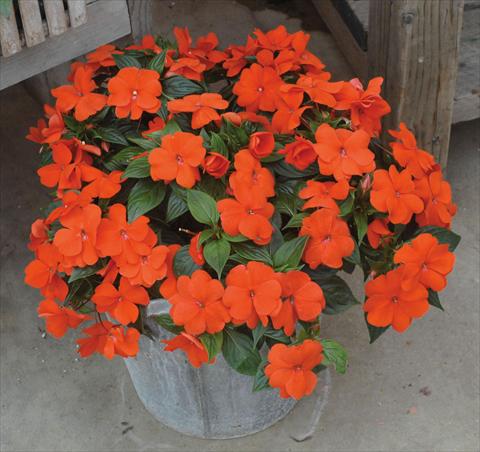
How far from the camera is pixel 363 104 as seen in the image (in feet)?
5.82

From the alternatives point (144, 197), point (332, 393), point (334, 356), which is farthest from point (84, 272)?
point (332, 393)

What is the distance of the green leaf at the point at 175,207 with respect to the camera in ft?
5.51

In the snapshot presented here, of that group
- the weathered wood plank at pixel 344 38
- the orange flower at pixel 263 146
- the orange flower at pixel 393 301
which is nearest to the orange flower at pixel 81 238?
the orange flower at pixel 263 146

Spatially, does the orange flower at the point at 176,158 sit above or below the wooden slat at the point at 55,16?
below

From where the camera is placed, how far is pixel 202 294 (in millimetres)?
1553

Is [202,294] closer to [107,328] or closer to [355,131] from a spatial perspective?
[107,328]

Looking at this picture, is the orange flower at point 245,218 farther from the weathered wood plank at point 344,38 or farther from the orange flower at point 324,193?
the weathered wood plank at point 344,38

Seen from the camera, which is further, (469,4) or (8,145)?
(8,145)

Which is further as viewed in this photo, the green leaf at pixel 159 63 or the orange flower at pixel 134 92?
the green leaf at pixel 159 63

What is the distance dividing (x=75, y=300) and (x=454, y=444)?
108cm

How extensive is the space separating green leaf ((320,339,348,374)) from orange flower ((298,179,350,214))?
0.88ft

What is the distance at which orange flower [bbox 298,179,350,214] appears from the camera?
1.64 m

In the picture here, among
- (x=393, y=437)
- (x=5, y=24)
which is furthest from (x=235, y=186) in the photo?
(x=393, y=437)

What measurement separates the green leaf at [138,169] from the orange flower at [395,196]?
18.2 inches
